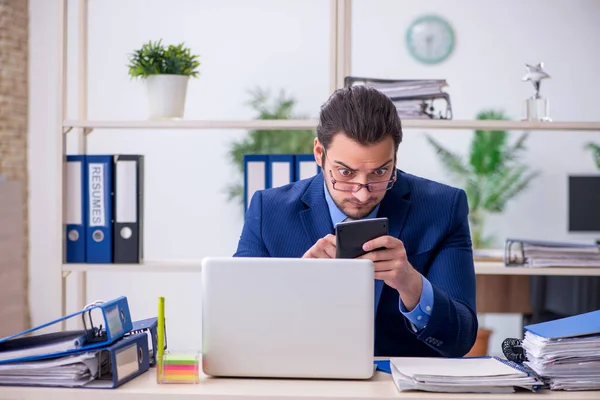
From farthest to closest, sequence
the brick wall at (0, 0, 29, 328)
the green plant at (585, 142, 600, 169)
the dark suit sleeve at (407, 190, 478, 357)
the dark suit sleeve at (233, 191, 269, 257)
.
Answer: the green plant at (585, 142, 600, 169) < the brick wall at (0, 0, 29, 328) < the dark suit sleeve at (233, 191, 269, 257) < the dark suit sleeve at (407, 190, 478, 357)

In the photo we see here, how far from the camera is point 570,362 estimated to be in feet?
4.23

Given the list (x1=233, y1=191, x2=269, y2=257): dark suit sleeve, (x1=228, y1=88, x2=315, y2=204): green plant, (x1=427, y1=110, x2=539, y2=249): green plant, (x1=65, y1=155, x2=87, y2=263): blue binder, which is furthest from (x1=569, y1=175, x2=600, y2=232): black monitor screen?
(x1=233, y1=191, x2=269, y2=257): dark suit sleeve

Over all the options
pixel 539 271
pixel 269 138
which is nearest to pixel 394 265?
pixel 539 271

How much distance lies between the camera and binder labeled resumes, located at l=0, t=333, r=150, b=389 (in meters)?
1.26

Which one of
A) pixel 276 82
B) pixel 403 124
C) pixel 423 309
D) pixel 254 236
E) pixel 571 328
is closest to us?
pixel 571 328

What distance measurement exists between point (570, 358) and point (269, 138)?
467cm

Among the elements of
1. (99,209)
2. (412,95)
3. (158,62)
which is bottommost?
(99,209)

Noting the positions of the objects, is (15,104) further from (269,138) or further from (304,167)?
(304,167)

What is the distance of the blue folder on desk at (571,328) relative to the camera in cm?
130

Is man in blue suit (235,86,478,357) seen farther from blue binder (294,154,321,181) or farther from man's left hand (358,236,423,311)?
blue binder (294,154,321,181)

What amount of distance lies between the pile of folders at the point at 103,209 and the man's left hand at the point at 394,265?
141 cm

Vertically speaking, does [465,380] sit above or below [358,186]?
below

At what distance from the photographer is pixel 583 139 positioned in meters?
6.35

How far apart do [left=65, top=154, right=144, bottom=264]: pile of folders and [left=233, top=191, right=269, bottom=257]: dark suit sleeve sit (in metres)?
0.86
